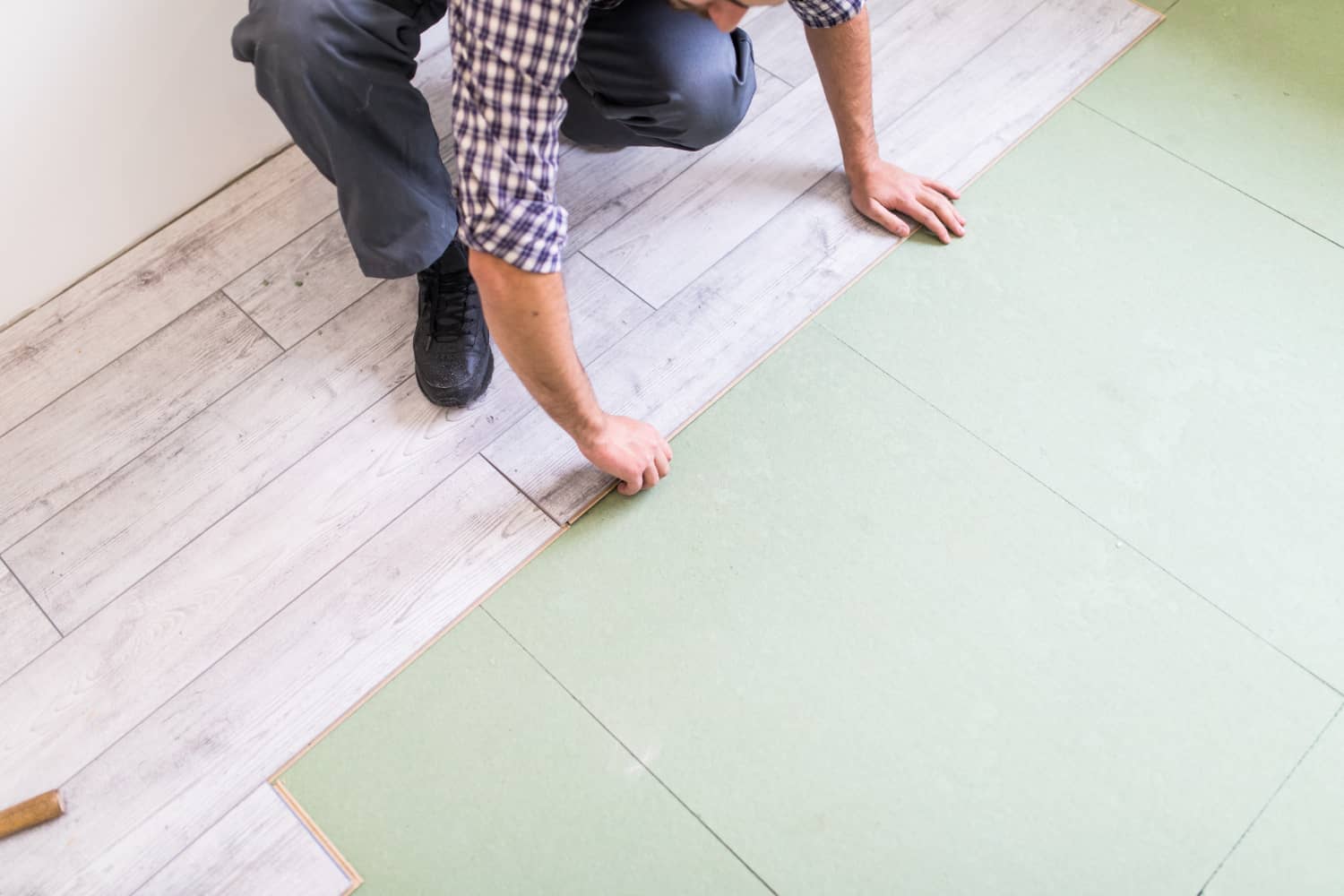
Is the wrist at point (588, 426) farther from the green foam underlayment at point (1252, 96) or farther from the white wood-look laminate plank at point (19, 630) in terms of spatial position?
the green foam underlayment at point (1252, 96)

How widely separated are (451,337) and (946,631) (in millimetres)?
710

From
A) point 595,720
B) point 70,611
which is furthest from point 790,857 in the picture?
point 70,611

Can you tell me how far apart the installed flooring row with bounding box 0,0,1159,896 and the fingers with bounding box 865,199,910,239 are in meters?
0.03

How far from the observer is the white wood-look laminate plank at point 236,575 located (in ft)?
3.78

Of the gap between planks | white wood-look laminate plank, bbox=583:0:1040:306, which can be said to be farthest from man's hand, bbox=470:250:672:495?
white wood-look laminate plank, bbox=583:0:1040:306

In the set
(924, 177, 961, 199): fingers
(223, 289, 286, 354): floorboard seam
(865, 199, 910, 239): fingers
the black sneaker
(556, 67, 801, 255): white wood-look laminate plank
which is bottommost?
(223, 289, 286, 354): floorboard seam

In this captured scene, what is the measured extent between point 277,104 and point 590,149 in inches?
19.3

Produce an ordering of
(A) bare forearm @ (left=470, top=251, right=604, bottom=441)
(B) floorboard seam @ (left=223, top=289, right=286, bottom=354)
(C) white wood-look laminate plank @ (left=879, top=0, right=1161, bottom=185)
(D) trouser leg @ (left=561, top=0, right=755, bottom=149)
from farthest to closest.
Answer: (C) white wood-look laminate plank @ (left=879, top=0, right=1161, bottom=185) → (B) floorboard seam @ (left=223, top=289, right=286, bottom=354) → (D) trouser leg @ (left=561, top=0, right=755, bottom=149) → (A) bare forearm @ (left=470, top=251, right=604, bottom=441)

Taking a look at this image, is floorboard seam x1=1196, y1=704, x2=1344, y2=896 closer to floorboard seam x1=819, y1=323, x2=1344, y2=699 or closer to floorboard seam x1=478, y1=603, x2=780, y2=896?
floorboard seam x1=819, y1=323, x2=1344, y2=699

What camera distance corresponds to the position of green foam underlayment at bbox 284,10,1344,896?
41.8 inches

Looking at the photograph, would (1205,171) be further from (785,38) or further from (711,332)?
(711,332)

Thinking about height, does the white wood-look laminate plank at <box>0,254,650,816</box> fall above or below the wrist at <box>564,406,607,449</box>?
below

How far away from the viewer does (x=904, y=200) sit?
1.44 m

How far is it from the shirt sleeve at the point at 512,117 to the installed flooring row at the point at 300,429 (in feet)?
1.45
